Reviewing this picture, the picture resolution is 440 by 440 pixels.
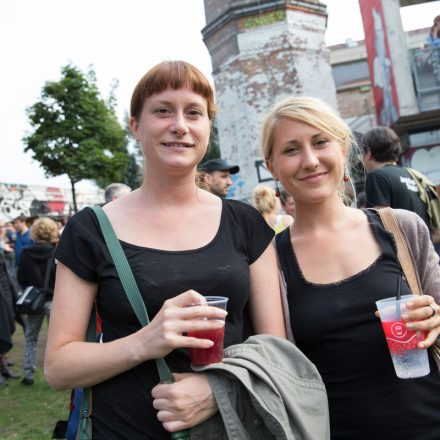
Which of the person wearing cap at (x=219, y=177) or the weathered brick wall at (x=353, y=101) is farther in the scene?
the weathered brick wall at (x=353, y=101)

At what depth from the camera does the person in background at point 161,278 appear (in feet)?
5.22

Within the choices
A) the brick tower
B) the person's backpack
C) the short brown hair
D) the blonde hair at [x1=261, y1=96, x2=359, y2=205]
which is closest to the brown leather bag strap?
the blonde hair at [x1=261, y1=96, x2=359, y2=205]

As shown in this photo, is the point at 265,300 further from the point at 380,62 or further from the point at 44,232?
the point at 380,62

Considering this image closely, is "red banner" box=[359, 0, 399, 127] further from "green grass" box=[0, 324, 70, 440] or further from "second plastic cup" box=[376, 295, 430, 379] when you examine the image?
"second plastic cup" box=[376, 295, 430, 379]

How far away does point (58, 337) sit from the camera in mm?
1700

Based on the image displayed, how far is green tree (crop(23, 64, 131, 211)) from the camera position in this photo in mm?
20797

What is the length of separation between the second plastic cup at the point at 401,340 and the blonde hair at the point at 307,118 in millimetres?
801

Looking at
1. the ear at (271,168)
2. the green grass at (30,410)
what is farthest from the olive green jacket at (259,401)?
the green grass at (30,410)

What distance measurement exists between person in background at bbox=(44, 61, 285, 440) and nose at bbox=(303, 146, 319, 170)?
316 millimetres

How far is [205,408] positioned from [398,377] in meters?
0.79

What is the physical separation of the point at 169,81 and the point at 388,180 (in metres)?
3.36

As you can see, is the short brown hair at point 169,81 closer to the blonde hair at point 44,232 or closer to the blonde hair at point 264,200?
the blonde hair at point 264,200

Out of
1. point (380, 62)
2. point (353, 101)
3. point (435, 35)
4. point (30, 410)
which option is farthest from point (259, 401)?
point (353, 101)

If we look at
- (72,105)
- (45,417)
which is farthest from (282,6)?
(45,417)
